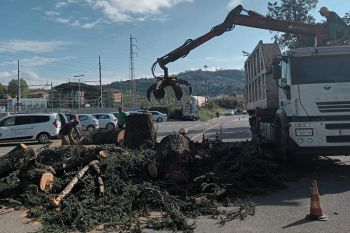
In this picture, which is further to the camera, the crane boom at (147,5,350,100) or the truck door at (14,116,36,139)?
the truck door at (14,116,36,139)

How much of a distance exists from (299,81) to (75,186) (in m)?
5.68

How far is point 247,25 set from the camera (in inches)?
599

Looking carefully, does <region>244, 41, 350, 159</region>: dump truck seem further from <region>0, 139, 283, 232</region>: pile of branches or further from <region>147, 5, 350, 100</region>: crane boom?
<region>147, 5, 350, 100</region>: crane boom

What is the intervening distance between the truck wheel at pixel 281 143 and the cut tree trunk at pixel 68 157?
4.25m

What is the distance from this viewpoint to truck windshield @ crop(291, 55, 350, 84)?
11266 millimetres

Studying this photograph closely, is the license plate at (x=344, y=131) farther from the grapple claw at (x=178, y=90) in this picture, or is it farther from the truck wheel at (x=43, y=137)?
the truck wheel at (x=43, y=137)

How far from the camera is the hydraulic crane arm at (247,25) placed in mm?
14195

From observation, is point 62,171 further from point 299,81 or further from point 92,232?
point 299,81

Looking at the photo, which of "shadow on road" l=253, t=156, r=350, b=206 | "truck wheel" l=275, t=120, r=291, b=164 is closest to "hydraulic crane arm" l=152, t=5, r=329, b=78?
"truck wheel" l=275, t=120, r=291, b=164

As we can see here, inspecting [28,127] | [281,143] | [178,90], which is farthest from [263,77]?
[28,127]

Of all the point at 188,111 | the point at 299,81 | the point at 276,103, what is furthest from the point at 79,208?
the point at 188,111

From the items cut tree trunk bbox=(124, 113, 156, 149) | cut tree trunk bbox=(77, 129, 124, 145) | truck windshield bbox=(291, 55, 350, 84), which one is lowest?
cut tree trunk bbox=(77, 129, 124, 145)

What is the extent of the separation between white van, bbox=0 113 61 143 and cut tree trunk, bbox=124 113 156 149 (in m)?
14.2

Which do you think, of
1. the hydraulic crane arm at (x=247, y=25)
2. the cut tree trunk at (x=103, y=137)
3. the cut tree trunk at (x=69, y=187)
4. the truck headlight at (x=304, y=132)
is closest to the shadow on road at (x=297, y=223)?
the cut tree trunk at (x=69, y=187)
